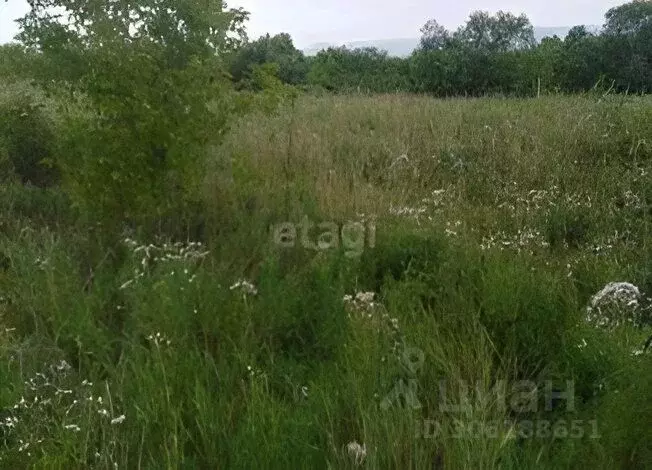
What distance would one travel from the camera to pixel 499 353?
3217 millimetres

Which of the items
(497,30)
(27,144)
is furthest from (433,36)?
(27,144)

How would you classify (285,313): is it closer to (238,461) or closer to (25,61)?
(238,461)

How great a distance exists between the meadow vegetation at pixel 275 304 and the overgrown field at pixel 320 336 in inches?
0.5

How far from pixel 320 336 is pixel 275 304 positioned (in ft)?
0.95

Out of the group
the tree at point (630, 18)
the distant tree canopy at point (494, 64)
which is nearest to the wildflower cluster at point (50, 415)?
the distant tree canopy at point (494, 64)

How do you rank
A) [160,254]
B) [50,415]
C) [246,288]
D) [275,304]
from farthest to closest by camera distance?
[160,254]
[246,288]
[275,304]
[50,415]

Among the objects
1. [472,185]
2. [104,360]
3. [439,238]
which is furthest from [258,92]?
[104,360]

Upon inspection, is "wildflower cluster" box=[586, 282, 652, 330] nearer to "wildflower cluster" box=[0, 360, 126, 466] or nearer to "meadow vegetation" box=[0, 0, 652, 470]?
"meadow vegetation" box=[0, 0, 652, 470]

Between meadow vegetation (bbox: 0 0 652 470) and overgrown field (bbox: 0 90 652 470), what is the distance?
0.04ft

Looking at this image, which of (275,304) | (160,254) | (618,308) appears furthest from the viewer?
(160,254)

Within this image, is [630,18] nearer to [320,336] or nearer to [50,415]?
[320,336]

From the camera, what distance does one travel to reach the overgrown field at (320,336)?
8.39ft

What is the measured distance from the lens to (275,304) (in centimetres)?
337

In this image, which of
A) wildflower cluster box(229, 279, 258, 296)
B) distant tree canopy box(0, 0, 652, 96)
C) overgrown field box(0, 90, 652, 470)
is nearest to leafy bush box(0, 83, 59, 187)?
overgrown field box(0, 90, 652, 470)
